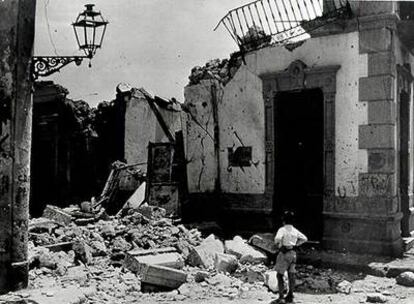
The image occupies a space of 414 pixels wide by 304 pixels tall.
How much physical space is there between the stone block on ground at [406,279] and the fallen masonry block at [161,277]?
3390mm

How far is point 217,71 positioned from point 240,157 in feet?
7.08

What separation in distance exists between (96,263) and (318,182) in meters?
5.64

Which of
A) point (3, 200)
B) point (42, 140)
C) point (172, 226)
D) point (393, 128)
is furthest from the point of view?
point (42, 140)

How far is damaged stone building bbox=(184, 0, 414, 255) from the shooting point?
9.52 metres

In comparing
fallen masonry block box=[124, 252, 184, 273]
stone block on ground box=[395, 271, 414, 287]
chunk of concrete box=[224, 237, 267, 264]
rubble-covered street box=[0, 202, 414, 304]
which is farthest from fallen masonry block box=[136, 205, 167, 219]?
stone block on ground box=[395, 271, 414, 287]

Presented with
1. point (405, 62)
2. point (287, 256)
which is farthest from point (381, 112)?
point (287, 256)

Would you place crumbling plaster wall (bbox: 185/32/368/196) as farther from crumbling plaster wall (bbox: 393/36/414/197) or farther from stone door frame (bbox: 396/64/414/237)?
stone door frame (bbox: 396/64/414/237)

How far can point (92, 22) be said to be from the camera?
7.12m

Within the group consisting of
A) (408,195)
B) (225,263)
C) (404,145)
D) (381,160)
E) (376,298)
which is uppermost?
(404,145)

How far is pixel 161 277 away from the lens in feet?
24.1

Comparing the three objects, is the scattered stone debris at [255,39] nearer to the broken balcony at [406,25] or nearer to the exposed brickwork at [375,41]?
the exposed brickwork at [375,41]

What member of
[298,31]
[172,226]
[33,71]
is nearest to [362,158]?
[298,31]

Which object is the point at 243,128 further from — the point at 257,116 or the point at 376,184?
the point at 376,184

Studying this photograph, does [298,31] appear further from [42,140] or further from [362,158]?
[42,140]
